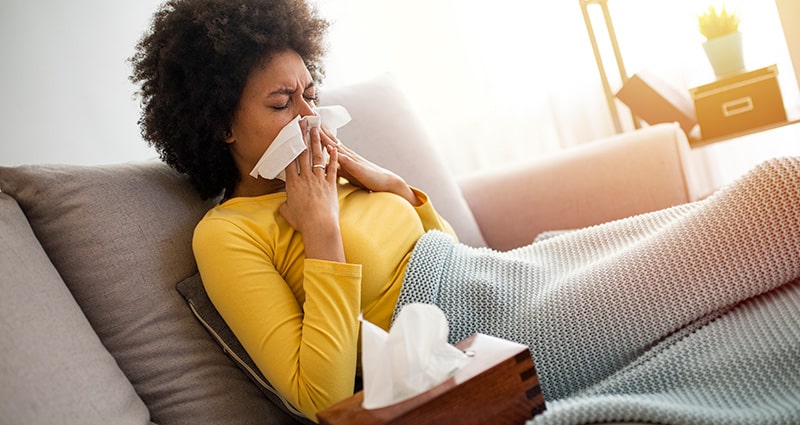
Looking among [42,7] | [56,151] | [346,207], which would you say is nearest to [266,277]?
[346,207]

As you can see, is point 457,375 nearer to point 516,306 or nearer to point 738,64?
point 516,306

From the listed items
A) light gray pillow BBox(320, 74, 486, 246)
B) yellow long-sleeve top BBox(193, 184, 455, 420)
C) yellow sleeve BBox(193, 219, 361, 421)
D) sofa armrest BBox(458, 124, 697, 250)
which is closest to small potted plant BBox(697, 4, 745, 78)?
sofa armrest BBox(458, 124, 697, 250)

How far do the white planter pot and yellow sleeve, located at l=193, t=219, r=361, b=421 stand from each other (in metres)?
1.54

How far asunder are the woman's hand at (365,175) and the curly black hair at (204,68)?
0.20 metres

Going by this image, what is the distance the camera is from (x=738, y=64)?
7.34ft

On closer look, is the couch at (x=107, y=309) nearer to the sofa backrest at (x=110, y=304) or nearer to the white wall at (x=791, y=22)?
the sofa backrest at (x=110, y=304)

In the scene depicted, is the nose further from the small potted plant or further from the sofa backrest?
the small potted plant

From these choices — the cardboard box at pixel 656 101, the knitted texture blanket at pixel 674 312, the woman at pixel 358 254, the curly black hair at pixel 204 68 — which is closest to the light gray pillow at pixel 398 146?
the woman at pixel 358 254

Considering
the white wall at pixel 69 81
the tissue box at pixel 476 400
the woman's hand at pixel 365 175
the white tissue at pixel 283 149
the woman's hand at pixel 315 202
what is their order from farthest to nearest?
1. the white wall at pixel 69 81
2. the woman's hand at pixel 365 175
3. the white tissue at pixel 283 149
4. the woman's hand at pixel 315 202
5. the tissue box at pixel 476 400

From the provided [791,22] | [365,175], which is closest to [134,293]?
[365,175]

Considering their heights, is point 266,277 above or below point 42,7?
A: below

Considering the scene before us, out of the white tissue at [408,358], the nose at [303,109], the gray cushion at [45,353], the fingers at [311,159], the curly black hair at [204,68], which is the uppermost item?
the curly black hair at [204,68]

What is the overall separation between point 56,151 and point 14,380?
1309mm

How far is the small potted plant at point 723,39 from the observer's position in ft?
7.27
